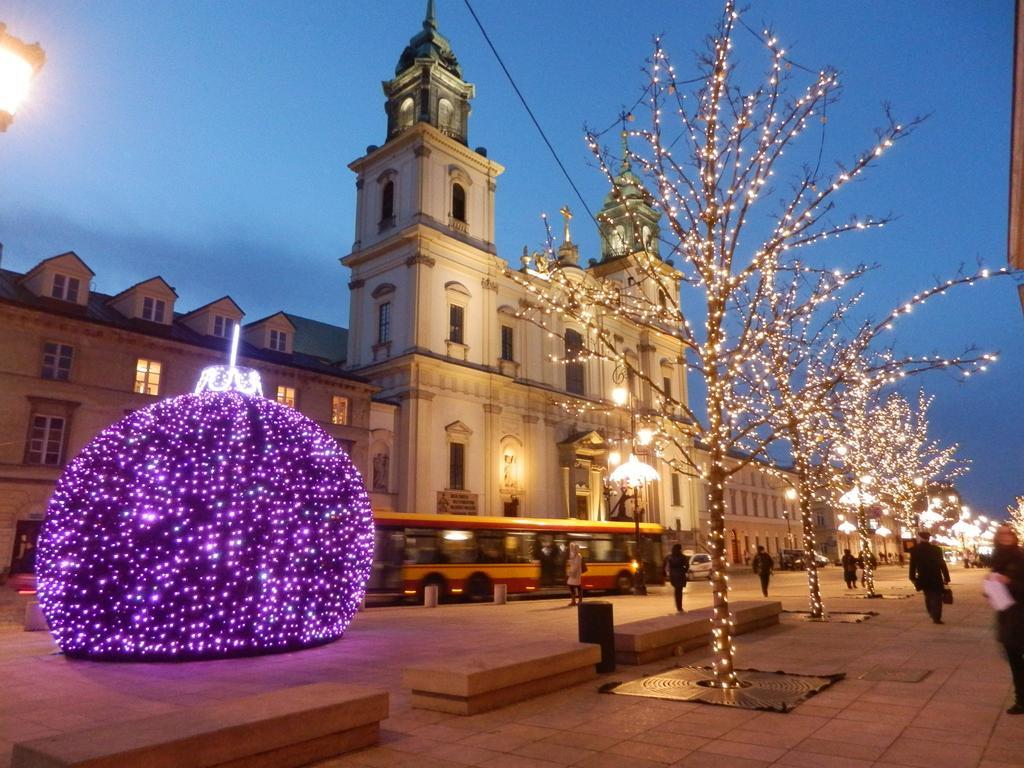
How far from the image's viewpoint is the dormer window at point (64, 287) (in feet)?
81.4

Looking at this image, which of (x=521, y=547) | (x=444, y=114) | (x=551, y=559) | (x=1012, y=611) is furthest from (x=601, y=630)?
(x=444, y=114)

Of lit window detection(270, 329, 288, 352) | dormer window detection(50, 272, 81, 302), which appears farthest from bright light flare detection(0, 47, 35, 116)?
lit window detection(270, 329, 288, 352)

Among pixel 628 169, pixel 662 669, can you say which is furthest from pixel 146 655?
pixel 628 169

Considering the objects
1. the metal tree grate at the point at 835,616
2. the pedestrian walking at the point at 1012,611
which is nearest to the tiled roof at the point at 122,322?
the metal tree grate at the point at 835,616

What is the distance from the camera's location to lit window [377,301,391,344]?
3812 cm

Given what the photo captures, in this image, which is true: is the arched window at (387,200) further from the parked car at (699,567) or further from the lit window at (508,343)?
the parked car at (699,567)

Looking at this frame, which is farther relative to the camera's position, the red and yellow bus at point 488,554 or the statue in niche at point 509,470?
the statue in niche at point 509,470

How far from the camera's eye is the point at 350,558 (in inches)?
421

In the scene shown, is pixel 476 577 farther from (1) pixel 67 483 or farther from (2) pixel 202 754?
(2) pixel 202 754

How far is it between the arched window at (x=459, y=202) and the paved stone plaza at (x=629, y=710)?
106ft

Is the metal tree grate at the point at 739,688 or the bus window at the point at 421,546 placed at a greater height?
the bus window at the point at 421,546

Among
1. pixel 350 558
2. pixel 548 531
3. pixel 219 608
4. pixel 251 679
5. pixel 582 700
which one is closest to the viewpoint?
pixel 582 700

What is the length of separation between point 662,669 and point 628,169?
783cm

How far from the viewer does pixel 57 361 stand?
23.9 metres
